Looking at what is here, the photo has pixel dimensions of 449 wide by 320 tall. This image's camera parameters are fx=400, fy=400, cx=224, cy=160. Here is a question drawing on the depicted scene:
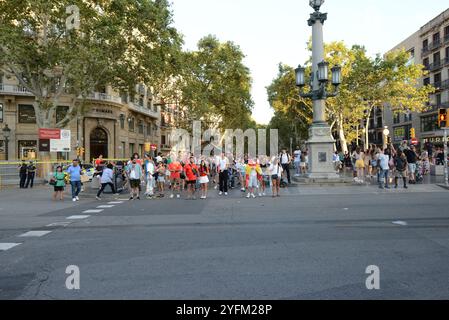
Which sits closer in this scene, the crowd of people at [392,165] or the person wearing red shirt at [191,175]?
the person wearing red shirt at [191,175]

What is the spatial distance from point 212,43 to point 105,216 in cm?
4086

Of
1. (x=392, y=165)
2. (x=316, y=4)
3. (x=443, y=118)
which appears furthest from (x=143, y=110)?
(x=443, y=118)

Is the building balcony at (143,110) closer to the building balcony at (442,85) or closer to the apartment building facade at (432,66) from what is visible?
the apartment building facade at (432,66)

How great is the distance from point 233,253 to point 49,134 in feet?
67.6

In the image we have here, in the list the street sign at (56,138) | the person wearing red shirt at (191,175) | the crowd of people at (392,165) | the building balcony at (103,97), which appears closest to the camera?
the person wearing red shirt at (191,175)

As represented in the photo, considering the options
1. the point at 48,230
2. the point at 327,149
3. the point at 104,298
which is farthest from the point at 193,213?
the point at 327,149

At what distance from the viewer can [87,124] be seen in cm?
4125

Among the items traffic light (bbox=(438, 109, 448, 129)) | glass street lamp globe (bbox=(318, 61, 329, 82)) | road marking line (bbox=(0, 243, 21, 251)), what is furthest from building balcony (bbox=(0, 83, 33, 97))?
traffic light (bbox=(438, 109, 448, 129))

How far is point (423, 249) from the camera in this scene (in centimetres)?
619

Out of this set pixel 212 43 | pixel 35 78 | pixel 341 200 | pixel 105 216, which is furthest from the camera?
pixel 212 43

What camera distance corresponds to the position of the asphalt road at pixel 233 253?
438cm

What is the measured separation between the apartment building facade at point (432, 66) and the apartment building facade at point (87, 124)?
35.9 meters

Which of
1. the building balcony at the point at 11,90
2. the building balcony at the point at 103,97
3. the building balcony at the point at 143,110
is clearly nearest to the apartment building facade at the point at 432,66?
the building balcony at the point at 143,110
